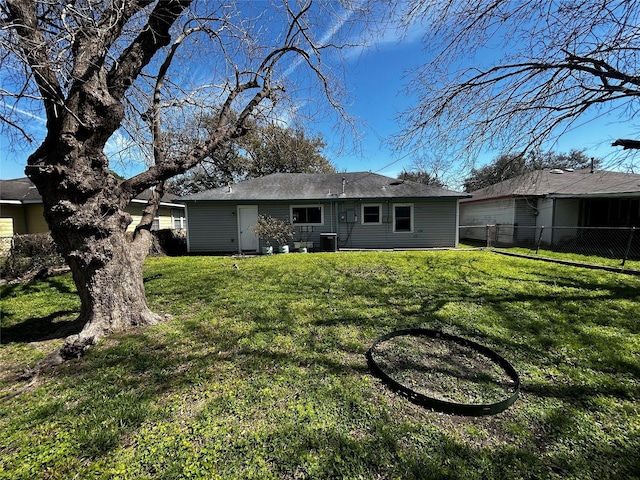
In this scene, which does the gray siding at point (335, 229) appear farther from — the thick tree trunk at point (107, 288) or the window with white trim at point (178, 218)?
the thick tree trunk at point (107, 288)

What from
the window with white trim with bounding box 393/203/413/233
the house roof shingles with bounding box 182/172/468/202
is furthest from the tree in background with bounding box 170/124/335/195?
the window with white trim with bounding box 393/203/413/233

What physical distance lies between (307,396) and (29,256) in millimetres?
9586

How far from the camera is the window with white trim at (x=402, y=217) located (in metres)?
12.0

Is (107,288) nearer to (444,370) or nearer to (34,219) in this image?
(444,370)

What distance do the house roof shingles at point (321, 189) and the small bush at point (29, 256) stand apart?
469 centimetres

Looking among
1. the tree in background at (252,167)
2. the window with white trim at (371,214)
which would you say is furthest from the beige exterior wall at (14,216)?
the window with white trim at (371,214)

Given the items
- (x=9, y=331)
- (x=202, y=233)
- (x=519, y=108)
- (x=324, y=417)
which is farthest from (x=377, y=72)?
(x=202, y=233)

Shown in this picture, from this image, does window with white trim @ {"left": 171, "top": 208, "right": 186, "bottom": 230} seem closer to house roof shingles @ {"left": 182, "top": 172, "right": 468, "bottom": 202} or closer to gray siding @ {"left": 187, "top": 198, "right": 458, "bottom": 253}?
house roof shingles @ {"left": 182, "top": 172, "right": 468, "bottom": 202}

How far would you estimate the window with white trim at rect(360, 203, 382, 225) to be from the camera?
12062 millimetres

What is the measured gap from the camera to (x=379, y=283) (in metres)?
6.20

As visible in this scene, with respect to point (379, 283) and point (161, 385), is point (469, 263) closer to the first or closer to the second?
point (379, 283)

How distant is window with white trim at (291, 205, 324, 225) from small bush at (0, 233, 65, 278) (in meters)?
7.84

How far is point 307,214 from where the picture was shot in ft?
40.0

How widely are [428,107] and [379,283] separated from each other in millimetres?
3605
